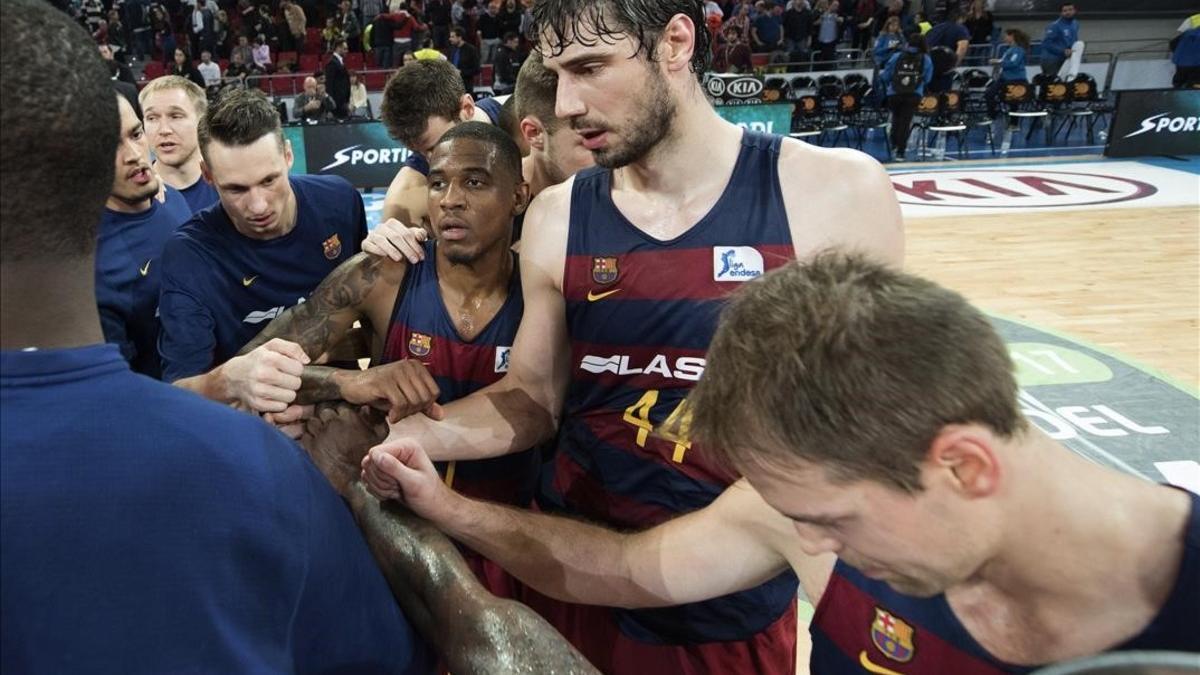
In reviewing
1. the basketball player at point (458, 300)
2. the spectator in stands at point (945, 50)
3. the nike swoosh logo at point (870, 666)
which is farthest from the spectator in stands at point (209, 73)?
the nike swoosh logo at point (870, 666)

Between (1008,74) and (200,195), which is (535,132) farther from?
(1008,74)

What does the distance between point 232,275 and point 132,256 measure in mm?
423

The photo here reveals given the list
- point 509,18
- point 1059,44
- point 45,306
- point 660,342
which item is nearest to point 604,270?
point 660,342

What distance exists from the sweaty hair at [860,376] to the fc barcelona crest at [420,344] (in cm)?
149

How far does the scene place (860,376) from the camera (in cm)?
111

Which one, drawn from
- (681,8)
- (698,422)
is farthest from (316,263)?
(698,422)

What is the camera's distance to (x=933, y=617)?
137 centimetres

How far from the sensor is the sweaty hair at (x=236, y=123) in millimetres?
2857

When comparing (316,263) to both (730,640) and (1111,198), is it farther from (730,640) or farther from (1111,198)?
(1111,198)

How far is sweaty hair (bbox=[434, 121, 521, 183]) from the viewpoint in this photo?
2.66 m

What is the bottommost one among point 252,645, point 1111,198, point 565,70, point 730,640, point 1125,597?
point 1111,198

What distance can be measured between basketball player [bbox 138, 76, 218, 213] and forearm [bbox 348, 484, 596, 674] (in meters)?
3.08

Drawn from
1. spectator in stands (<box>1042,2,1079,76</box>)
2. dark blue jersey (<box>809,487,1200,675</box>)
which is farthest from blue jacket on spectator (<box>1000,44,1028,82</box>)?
dark blue jersey (<box>809,487,1200,675</box>)

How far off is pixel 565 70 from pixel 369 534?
1.18 m
